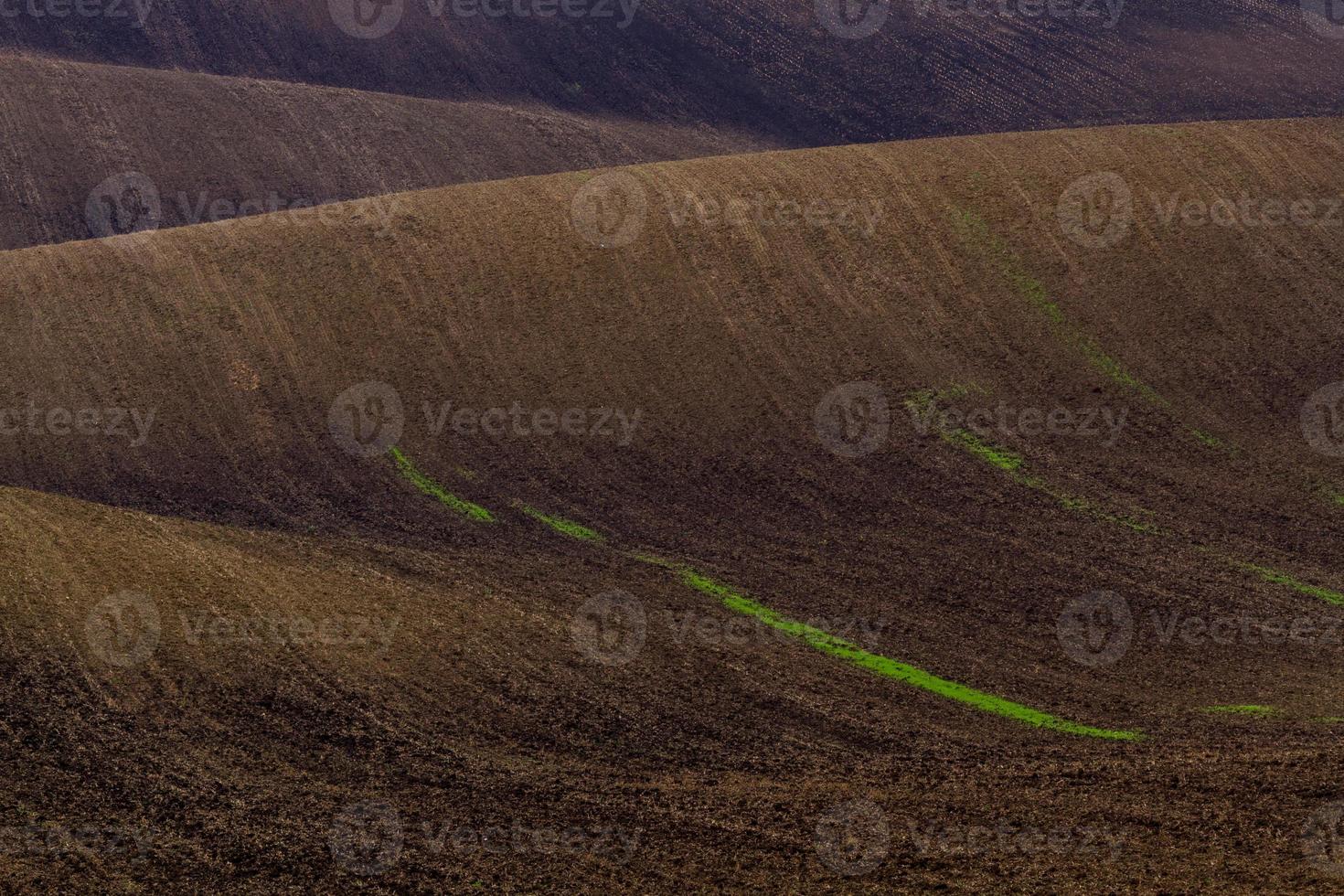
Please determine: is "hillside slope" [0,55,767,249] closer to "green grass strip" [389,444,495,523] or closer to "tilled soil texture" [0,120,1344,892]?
"tilled soil texture" [0,120,1344,892]

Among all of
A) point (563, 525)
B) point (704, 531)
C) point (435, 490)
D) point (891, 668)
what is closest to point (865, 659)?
point (891, 668)

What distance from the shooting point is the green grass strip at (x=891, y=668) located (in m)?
14.8

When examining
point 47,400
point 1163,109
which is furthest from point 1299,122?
point 47,400

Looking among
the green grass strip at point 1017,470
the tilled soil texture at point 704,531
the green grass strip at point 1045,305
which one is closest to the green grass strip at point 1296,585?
the tilled soil texture at point 704,531

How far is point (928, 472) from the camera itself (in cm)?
2098

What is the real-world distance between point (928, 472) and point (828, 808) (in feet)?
31.2

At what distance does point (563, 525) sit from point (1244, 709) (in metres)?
9.99

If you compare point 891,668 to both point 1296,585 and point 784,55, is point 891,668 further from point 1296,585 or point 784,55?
point 784,55

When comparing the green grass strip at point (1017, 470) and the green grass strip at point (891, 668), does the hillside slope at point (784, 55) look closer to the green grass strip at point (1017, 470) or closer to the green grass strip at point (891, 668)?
the green grass strip at point (1017, 470)

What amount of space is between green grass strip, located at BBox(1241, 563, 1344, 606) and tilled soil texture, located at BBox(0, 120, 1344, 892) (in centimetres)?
11

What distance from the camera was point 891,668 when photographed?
16094 millimetres

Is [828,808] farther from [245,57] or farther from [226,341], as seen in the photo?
[245,57]

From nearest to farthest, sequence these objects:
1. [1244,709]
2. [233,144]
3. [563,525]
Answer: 1. [1244,709]
2. [563,525]
3. [233,144]

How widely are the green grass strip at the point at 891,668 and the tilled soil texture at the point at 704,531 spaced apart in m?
0.08
